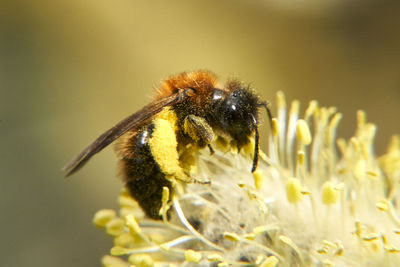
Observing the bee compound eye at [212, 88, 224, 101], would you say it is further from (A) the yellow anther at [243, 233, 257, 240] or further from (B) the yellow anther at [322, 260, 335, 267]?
(B) the yellow anther at [322, 260, 335, 267]

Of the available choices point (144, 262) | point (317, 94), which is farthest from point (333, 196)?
point (317, 94)

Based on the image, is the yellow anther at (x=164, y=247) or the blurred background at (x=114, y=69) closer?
the yellow anther at (x=164, y=247)

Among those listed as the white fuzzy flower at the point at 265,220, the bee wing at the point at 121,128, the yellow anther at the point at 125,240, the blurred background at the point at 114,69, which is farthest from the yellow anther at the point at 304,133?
the blurred background at the point at 114,69

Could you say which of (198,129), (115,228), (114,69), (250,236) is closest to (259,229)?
(250,236)

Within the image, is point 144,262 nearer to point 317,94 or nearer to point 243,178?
point 243,178

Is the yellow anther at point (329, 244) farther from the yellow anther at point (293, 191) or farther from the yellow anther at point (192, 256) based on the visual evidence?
the yellow anther at point (192, 256)

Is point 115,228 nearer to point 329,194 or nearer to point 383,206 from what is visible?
point 329,194
